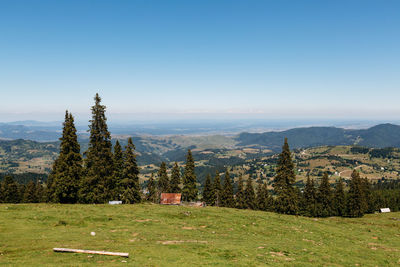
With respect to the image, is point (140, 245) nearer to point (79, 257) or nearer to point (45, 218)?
point (79, 257)

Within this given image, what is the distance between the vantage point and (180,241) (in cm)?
2386

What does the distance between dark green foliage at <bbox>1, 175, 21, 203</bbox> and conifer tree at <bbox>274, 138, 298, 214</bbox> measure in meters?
98.1

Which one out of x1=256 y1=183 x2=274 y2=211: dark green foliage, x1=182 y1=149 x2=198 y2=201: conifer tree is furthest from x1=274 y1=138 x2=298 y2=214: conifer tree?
x1=256 y1=183 x2=274 y2=211: dark green foliage

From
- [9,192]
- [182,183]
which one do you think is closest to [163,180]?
[182,183]

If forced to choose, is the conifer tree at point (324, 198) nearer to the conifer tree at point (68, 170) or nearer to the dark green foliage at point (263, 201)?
the dark green foliage at point (263, 201)

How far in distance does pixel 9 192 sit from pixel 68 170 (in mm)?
61525

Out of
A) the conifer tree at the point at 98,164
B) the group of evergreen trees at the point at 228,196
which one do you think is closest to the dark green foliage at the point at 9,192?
the conifer tree at the point at 98,164

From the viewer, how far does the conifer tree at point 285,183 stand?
6274 cm

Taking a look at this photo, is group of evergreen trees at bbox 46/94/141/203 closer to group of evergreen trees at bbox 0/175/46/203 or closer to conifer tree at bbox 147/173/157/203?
conifer tree at bbox 147/173/157/203

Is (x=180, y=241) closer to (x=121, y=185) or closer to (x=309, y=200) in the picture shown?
(x=121, y=185)

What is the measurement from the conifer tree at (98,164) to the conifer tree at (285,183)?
4367cm

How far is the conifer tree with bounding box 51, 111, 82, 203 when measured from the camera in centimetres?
4966

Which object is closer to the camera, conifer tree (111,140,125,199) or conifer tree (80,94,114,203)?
conifer tree (80,94,114,203)

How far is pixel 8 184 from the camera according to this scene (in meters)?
90.7
